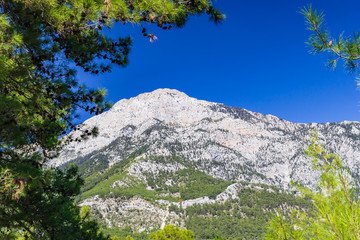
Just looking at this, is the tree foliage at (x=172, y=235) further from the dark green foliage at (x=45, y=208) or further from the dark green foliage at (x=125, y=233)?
the dark green foliage at (x=125, y=233)

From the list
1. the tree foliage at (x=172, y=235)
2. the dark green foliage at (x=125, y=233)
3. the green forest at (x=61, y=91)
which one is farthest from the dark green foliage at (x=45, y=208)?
the dark green foliage at (x=125, y=233)

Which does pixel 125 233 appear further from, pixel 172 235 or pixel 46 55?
pixel 46 55

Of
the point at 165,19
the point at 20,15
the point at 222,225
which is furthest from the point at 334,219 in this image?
the point at 222,225

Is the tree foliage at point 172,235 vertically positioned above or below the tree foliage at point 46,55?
below

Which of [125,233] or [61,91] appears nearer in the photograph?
[61,91]

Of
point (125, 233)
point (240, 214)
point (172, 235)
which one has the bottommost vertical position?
point (125, 233)

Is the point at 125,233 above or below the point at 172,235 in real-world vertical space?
below

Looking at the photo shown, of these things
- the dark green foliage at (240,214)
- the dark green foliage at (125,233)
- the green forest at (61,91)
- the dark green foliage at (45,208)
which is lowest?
the dark green foliage at (125,233)

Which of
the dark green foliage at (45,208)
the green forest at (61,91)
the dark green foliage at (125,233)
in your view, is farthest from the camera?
the dark green foliage at (125,233)

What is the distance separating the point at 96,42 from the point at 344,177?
4.85m

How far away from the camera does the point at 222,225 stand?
142500mm

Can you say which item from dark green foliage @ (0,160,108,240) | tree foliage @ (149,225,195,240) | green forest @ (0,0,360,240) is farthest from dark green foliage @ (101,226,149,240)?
green forest @ (0,0,360,240)

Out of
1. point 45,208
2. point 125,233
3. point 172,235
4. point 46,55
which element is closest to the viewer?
point 46,55

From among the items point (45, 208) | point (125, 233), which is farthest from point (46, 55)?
point (125, 233)
